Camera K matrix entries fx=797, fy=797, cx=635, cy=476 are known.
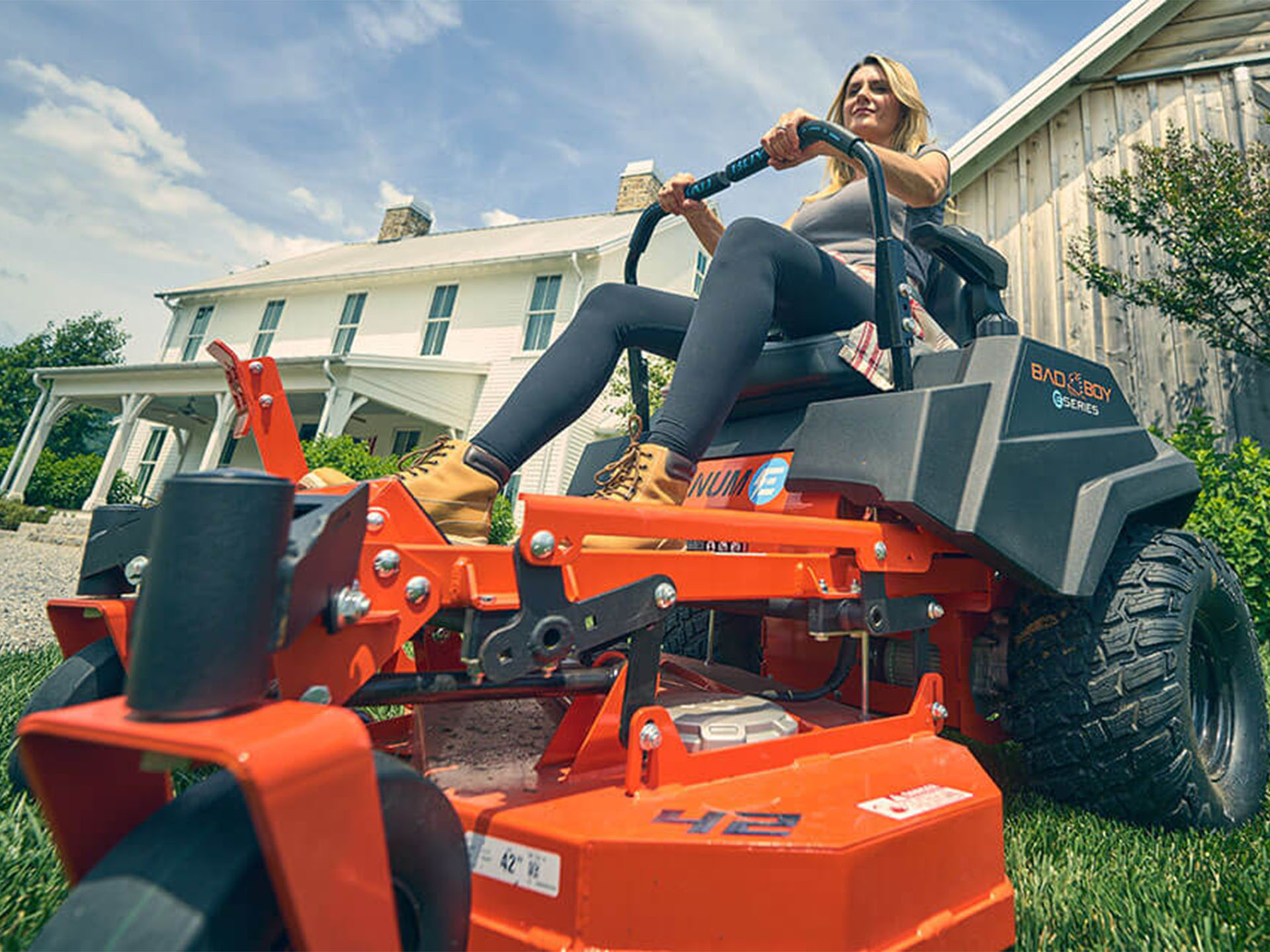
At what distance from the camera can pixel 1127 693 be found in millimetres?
1861

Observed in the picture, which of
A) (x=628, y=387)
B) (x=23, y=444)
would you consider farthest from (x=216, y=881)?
(x=23, y=444)

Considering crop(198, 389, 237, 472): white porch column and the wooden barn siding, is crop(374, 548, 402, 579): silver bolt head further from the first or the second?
crop(198, 389, 237, 472): white porch column

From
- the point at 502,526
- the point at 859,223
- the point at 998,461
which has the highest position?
the point at 859,223

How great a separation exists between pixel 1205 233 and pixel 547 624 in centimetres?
654

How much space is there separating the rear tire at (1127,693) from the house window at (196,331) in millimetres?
21647

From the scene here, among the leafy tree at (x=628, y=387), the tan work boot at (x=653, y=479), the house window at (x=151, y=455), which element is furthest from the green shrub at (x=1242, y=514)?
the house window at (x=151, y=455)

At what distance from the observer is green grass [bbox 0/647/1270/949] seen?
1411 mm

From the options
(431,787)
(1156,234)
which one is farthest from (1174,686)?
(1156,234)

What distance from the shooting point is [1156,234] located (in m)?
6.32

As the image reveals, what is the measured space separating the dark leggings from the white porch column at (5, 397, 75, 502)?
19205 millimetres

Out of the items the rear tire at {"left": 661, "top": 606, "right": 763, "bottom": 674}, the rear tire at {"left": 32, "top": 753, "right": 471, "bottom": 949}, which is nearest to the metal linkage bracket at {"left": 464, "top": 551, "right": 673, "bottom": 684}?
the rear tire at {"left": 32, "top": 753, "right": 471, "bottom": 949}

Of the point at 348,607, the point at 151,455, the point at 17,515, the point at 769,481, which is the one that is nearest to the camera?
the point at 348,607

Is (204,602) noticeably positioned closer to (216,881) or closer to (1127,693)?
(216,881)

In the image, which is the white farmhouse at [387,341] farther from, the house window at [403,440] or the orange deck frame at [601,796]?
the orange deck frame at [601,796]
